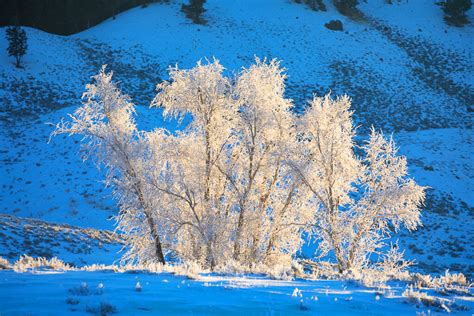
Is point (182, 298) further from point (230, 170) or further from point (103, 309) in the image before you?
point (230, 170)

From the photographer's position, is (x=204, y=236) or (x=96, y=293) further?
(x=204, y=236)

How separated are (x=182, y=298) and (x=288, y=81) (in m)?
43.1

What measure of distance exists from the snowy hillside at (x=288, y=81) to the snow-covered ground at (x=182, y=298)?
338 inches

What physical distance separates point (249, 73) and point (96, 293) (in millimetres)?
9552

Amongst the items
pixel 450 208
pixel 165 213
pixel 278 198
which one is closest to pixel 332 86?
pixel 450 208

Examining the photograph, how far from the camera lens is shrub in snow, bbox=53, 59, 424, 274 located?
13047 millimetres

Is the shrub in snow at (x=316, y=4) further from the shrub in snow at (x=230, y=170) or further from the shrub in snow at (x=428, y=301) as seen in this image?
the shrub in snow at (x=428, y=301)

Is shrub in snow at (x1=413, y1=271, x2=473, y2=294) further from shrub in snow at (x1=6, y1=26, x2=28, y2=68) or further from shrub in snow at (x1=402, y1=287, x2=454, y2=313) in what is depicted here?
shrub in snow at (x1=6, y1=26, x2=28, y2=68)

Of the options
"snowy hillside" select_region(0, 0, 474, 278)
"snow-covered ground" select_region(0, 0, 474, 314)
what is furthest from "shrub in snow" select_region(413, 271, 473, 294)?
"snowy hillside" select_region(0, 0, 474, 278)

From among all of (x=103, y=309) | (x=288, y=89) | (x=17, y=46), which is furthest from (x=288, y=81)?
(x=103, y=309)

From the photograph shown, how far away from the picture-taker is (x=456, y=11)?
66.2 m

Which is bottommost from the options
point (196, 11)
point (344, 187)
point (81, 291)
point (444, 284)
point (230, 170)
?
point (444, 284)

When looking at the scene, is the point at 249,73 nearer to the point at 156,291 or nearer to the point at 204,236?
the point at 204,236

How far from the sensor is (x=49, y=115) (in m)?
33.5
